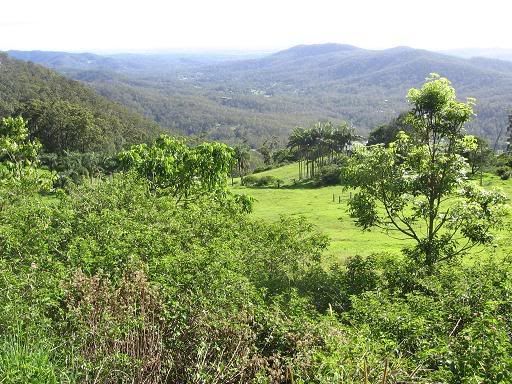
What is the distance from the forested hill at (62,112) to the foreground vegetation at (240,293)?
2957 inches

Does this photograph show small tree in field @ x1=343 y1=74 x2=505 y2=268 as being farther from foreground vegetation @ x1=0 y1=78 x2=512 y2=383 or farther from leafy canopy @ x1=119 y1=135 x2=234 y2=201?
leafy canopy @ x1=119 y1=135 x2=234 y2=201

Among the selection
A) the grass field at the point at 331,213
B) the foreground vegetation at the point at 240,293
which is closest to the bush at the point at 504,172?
the grass field at the point at 331,213

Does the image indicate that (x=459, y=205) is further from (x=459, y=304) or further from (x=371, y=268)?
A: (x=459, y=304)

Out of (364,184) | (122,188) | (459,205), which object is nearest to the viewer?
(459,205)

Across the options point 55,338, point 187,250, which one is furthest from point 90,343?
point 187,250

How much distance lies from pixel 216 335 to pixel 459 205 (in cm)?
919

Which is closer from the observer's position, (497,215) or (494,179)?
(497,215)

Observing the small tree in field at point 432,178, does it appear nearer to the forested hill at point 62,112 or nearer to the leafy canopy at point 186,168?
the leafy canopy at point 186,168

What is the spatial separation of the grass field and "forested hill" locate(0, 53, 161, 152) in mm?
39993

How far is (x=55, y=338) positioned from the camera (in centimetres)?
829

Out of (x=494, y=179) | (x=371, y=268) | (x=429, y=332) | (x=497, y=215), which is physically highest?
(x=497, y=215)

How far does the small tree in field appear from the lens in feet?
47.5

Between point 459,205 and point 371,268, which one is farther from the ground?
point 459,205

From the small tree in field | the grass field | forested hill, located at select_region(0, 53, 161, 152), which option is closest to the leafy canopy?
the grass field
